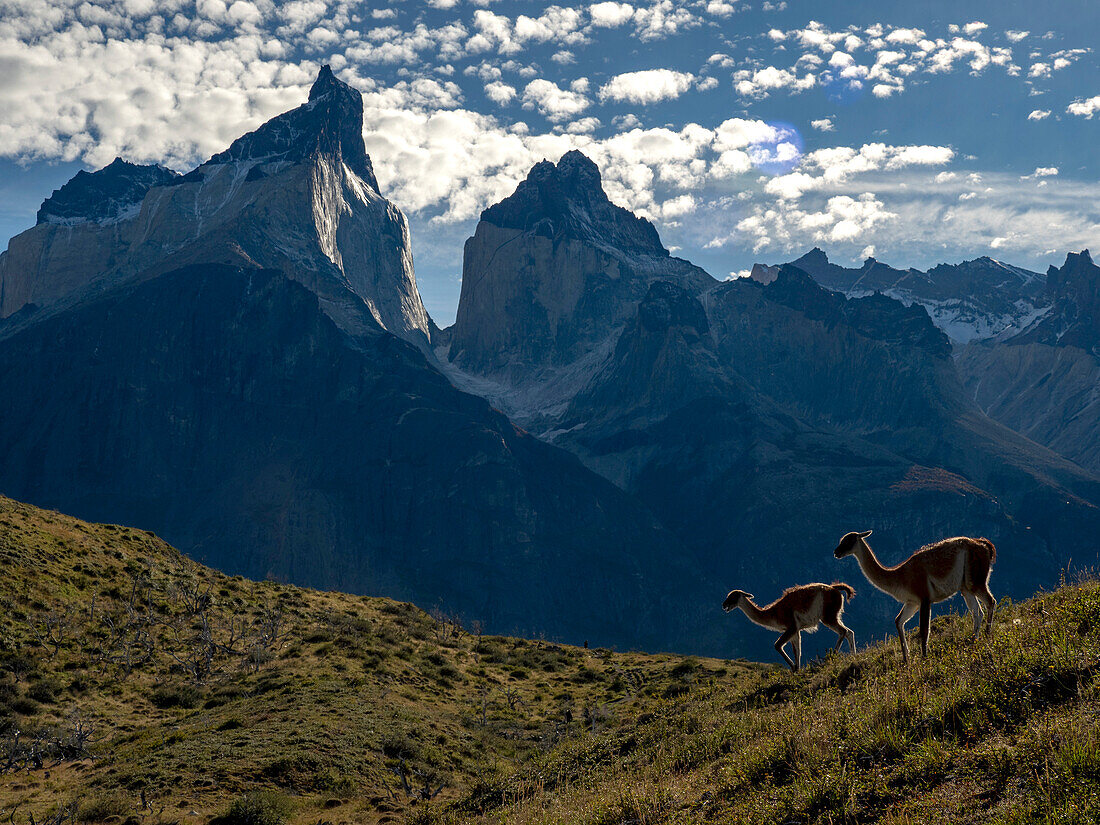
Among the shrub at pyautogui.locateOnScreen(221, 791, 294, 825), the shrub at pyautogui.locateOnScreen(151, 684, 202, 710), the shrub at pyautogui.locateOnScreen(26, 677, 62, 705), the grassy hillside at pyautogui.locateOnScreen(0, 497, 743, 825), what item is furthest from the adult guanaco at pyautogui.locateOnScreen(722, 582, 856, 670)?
the shrub at pyautogui.locateOnScreen(26, 677, 62, 705)

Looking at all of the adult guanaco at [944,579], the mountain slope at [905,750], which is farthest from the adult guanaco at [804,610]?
the adult guanaco at [944,579]

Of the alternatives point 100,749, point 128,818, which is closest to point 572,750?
point 128,818

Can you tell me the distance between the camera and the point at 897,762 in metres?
12.1

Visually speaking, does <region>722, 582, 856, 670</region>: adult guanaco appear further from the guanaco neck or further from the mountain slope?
the guanaco neck

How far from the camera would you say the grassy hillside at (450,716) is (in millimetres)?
11844

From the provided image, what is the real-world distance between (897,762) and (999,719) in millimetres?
1731

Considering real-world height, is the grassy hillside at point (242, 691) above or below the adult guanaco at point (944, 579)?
below

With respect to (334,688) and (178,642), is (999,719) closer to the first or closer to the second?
(334,688)

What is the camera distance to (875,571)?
1892 centimetres

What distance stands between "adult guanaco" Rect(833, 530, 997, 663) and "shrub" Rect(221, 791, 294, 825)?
18.2m

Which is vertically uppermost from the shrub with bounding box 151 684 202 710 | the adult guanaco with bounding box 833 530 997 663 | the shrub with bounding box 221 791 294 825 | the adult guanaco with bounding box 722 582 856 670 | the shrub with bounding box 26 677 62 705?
the adult guanaco with bounding box 833 530 997 663

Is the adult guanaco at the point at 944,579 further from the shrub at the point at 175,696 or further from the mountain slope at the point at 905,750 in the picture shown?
the shrub at the point at 175,696

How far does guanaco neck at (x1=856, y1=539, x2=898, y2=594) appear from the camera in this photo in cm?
1834

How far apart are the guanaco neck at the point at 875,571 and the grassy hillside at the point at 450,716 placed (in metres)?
1.77
